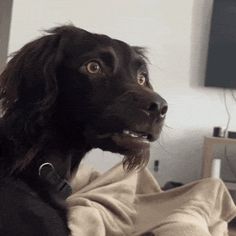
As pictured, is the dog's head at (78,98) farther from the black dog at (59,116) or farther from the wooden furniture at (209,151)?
the wooden furniture at (209,151)

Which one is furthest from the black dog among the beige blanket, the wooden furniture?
the wooden furniture

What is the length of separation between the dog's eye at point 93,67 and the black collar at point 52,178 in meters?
0.23

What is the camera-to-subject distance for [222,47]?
2867 millimetres

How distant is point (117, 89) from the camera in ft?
3.64

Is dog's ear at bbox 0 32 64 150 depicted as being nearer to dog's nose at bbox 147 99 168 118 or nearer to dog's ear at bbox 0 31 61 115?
dog's ear at bbox 0 31 61 115

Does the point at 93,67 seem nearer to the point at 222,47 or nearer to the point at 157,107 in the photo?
the point at 157,107

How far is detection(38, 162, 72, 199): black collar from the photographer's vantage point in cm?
106

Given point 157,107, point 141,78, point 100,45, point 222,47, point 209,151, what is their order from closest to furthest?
point 157,107 < point 100,45 < point 141,78 < point 209,151 < point 222,47

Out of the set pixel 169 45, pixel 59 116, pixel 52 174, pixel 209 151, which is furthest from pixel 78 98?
pixel 169 45

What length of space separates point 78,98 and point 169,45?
1.92m

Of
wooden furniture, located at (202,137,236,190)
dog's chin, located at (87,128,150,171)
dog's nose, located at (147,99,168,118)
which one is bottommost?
wooden furniture, located at (202,137,236,190)

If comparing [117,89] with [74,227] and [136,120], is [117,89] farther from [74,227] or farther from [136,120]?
[74,227]

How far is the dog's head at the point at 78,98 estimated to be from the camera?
106 cm

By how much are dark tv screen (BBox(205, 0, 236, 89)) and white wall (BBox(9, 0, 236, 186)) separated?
78 mm
